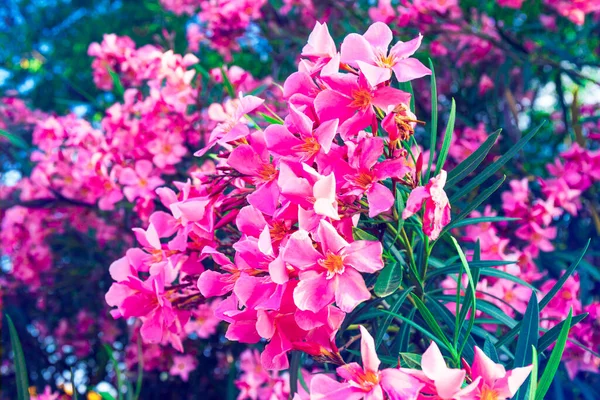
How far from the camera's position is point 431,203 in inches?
26.8

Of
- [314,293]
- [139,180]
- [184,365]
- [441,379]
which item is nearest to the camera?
[441,379]

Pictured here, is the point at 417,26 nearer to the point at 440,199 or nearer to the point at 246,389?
the point at 246,389

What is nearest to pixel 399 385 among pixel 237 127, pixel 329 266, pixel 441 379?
pixel 441 379

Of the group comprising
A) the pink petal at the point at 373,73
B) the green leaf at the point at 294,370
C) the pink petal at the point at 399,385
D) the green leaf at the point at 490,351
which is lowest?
the green leaf at the point at 294,370

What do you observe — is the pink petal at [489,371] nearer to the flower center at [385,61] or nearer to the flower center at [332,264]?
the flower center at [332,264]

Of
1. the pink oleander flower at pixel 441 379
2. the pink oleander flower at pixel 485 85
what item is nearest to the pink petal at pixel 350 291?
the pink oleander flower at pixel 441 379

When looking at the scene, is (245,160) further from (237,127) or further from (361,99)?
(361,99)

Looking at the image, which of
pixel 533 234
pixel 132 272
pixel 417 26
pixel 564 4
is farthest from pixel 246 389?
pixel 564 4

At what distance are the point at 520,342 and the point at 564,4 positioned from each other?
1.58 metres

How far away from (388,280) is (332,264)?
4.0 inches

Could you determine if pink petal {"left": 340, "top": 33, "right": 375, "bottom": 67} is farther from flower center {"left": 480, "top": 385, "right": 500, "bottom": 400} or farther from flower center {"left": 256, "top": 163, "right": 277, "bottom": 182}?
flower center {"left": 480, "top": 385, "right": 500, "bottom": 400}

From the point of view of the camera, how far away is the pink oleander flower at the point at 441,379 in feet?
1.78

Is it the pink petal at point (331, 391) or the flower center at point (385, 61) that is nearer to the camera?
the pink petal at point (331, 391)

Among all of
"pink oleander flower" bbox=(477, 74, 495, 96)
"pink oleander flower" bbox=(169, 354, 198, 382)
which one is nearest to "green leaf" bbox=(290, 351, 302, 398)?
"pink oleander flower" bbox=(169, 354, 198, 382)
